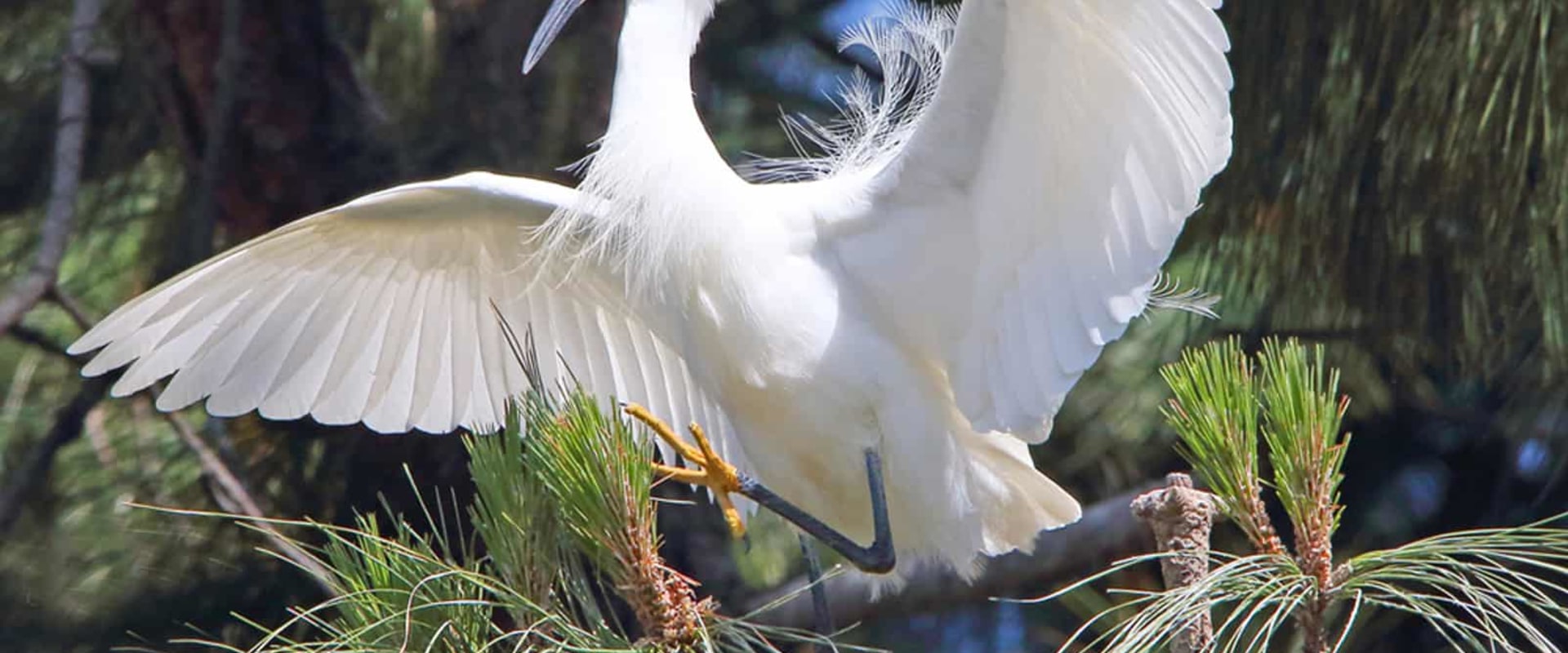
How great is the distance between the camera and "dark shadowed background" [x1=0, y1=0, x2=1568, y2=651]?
1537 mm

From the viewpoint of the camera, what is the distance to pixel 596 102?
228cm

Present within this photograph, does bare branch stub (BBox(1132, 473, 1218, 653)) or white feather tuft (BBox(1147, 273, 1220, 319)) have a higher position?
white feather tuft (BBox(1147, 273, 1220, 319))

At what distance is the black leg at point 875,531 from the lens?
4.59 feet

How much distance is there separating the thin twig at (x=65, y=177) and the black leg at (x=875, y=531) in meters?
0.73

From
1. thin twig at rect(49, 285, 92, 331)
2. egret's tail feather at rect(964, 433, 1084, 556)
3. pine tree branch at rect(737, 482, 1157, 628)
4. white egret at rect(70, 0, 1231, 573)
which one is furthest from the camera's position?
pine tree branch at rect(737, 482, 1157, 628)

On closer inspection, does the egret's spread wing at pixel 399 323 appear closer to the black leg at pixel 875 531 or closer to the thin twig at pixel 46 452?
the black leg at pixel 875 531

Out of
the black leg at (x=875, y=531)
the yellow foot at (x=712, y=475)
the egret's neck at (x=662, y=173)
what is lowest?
the black leg at (x=875, y=531)

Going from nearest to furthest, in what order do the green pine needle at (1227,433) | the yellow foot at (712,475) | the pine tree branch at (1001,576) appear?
the green pine needle at (1227,433) → the yellow foot at (712,475) → the pine tree branch at (1001,576)

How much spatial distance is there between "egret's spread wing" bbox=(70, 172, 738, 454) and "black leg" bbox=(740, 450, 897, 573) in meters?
0.22

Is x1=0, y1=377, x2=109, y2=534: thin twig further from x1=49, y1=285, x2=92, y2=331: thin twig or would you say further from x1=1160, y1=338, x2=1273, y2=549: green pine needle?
x1=1160, y1=338, x2=1273, y2=549: green pine needle

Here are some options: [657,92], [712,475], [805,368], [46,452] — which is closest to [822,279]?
[805,368]

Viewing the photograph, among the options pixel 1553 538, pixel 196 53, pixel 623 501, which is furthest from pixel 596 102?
pixel 1553 538

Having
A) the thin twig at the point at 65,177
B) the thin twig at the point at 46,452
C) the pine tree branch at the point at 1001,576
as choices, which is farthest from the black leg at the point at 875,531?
the thin twig at the point at 46,452

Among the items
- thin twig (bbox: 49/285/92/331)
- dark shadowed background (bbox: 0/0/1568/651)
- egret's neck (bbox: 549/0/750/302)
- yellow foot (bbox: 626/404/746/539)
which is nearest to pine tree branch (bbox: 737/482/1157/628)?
dark shadowed background (bbox: 0/0/1568/651)
